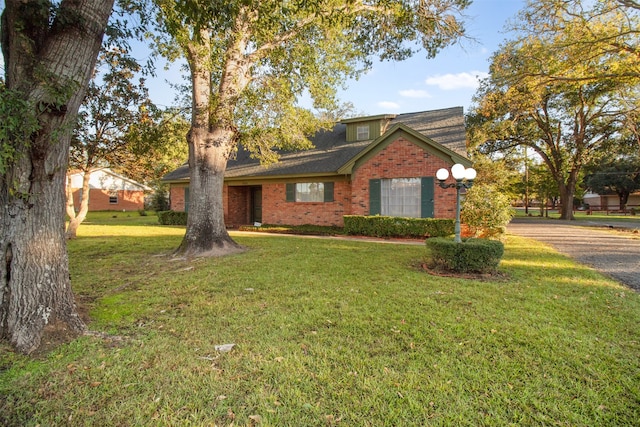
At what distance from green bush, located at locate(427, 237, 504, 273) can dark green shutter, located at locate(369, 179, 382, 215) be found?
646cm

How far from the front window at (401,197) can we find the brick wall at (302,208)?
2.00 meters

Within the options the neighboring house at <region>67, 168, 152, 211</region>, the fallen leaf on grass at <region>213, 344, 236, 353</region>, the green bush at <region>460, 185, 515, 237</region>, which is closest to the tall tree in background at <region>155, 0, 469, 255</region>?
the green bush at <region>460, 185, 515, 237</region>

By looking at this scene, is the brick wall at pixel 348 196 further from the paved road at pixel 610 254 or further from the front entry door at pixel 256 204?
the paved road at pixel 610 254

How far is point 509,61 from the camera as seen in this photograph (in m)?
11.8

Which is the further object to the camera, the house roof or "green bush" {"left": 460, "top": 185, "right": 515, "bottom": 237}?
the house roof

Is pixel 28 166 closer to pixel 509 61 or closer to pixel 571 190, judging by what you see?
pixel 509 61

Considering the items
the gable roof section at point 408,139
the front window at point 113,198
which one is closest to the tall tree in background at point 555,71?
the gable roof section at point 408,139

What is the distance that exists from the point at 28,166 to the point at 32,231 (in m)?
0.70

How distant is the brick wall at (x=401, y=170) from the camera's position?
1214cm

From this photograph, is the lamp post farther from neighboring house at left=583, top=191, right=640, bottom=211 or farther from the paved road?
neighboring house at left=583, top=191, right=640, bottom=211

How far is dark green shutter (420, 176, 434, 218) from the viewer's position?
40.3ft

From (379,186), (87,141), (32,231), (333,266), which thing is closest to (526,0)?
(379,186)

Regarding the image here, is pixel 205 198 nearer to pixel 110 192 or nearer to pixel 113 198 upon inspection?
pixel 110 192

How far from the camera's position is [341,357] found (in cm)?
307
